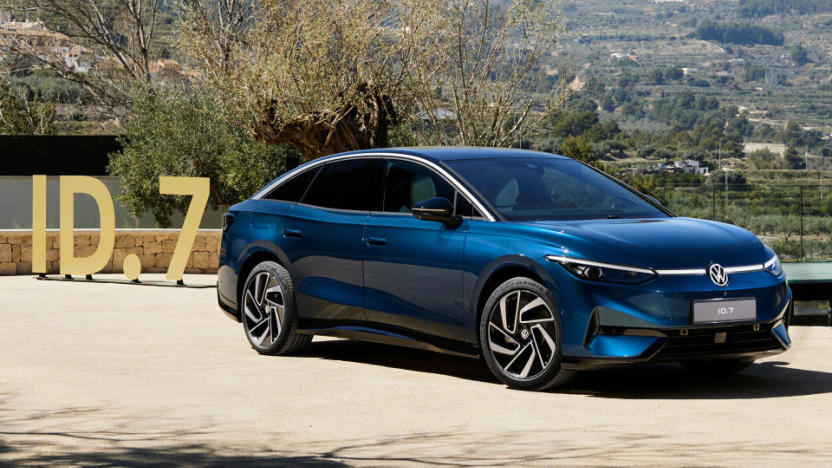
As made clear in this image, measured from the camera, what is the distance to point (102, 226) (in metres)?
19.3

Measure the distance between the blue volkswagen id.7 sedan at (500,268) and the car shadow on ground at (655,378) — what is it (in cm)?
23

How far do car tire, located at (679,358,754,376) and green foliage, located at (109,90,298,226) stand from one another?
22.2m

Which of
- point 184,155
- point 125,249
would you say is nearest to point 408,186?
point 125,249

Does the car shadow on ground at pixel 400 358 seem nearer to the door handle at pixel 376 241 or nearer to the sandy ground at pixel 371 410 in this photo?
the sandy ground at pixel 371 410

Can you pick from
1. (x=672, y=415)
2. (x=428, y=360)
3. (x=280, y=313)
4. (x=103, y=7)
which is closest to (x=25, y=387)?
(x=280, y=313)

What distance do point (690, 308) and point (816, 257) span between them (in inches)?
965

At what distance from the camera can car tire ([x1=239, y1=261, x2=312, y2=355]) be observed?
31.6ft

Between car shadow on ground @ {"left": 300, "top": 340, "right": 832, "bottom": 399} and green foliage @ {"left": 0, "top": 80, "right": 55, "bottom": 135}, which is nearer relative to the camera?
car shadow on ground @ {"left": 300, "top": 340, "right": 832, "bottom": 399}

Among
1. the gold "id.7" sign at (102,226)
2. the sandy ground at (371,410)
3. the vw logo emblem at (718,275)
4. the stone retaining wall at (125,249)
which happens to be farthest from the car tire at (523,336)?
the stone retaining wall at (125,249)

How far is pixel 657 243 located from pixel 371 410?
2.07 m

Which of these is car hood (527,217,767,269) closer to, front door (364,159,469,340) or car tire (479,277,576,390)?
car tire (479,277,576,390)

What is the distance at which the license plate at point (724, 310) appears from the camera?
24.2 ft

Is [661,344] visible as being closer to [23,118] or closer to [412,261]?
[412,261]

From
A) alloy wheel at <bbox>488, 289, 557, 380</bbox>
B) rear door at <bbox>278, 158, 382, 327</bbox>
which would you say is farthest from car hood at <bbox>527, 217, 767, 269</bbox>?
rear door at <bbox>278, 158, 382, 327</bbox>
